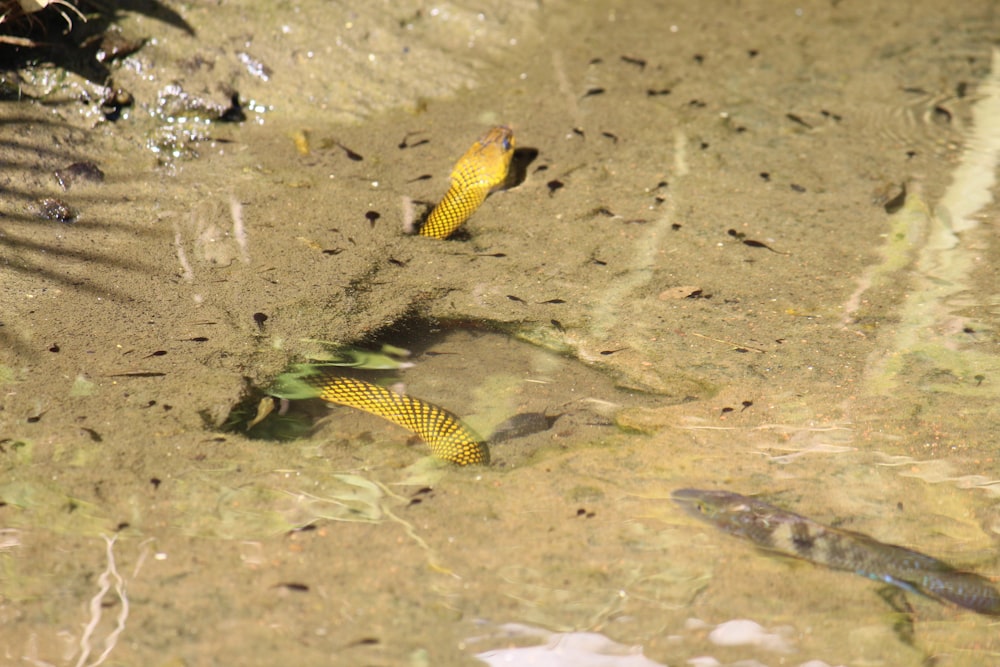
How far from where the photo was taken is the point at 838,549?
2.85m

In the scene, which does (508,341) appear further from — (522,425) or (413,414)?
(413,414)

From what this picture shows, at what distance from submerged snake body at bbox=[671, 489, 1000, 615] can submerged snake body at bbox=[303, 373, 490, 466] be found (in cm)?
85

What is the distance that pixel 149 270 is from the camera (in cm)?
407

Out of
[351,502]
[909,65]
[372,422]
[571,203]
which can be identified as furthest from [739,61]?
[351,502]

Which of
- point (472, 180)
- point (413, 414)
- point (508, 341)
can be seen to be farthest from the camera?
point (472, 180)

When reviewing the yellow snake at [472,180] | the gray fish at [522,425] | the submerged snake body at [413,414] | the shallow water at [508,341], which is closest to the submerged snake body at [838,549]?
the shallow water at [508,341]

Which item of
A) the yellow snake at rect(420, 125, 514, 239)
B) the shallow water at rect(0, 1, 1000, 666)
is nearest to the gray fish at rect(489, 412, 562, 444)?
the shallow water at rect(0, 1, 1000, 666)

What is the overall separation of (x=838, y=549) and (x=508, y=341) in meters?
1.69

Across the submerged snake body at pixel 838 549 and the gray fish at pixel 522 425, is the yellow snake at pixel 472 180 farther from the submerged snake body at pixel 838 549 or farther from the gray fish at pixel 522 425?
the submerged snake body at pixel 838 549

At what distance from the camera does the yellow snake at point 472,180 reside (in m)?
4.52

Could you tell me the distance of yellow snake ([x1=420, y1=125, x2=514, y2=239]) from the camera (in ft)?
14.8

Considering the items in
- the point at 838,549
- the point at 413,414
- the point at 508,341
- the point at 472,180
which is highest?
the point at 472,180

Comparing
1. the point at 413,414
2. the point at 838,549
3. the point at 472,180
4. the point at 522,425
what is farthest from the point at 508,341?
the point at 838,549

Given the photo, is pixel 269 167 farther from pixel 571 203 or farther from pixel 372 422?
pixel 372 422
